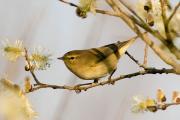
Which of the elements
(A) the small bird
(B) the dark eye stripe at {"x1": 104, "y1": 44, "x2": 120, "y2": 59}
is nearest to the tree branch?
(A) the small bird

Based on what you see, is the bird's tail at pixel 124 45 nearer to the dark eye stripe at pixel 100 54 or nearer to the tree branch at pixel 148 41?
the dark eye stripe at pixel 100 54

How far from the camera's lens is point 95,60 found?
176 cm

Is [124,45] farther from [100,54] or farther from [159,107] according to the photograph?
[159,107]

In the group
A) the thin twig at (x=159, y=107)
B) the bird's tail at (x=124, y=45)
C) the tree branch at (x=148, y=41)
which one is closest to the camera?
the tree branch at (x=148, y=41)

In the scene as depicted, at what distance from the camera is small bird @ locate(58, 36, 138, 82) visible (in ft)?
5.50

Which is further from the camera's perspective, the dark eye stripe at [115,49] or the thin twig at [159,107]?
the dark eye stripe at [115,49]

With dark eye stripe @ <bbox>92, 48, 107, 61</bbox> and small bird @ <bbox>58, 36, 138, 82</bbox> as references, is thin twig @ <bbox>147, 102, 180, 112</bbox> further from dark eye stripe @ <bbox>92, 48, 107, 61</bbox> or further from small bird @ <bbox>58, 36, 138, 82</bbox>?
dark eye stripe @ <bbox>92, 48, 107, 61</bbox>

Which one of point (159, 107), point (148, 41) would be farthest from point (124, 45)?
point (148, 41)

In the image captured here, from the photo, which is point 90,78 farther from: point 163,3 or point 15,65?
point 163,3

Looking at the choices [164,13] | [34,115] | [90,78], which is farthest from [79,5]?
[90,78]

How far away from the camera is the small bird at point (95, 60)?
5.50 feet

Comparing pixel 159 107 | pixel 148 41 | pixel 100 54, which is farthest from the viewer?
pixel 100 54

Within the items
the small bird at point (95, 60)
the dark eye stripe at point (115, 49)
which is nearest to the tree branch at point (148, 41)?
the small bird at point (95, 60)

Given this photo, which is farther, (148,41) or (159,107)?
(159,107)
